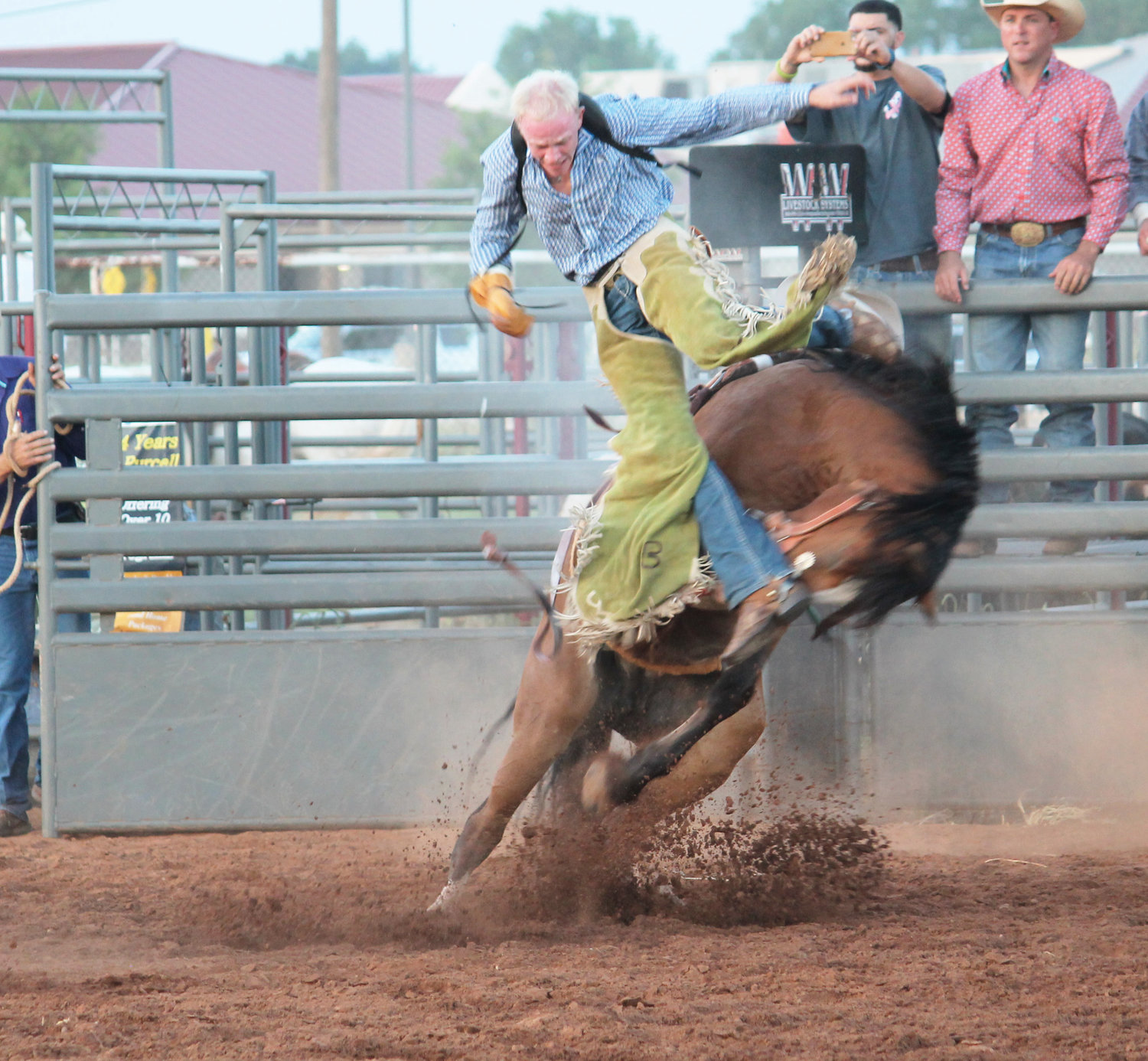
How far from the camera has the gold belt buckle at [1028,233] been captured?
491cm

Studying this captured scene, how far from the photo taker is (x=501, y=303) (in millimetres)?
3957

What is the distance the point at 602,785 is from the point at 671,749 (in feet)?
0.70

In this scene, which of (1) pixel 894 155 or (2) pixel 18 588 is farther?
(2) pixel 18 588

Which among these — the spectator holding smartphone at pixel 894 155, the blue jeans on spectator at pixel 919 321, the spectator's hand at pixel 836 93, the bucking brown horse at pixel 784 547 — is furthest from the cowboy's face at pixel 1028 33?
the bucking brown horse at pixel 784 547

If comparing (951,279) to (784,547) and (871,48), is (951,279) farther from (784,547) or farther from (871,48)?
(784,547)

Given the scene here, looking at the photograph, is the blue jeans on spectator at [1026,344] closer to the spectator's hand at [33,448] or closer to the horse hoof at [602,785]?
the horse hoof at [602,785]

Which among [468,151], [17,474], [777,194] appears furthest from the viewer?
[468,151]

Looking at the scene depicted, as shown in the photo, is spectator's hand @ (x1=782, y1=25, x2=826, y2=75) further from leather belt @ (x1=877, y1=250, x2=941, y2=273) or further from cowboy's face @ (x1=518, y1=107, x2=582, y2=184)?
leather belt @ (x1=877, y1=250, x2=941, y2=273)

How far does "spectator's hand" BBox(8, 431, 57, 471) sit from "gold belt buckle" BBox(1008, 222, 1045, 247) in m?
3.45

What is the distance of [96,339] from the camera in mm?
7957

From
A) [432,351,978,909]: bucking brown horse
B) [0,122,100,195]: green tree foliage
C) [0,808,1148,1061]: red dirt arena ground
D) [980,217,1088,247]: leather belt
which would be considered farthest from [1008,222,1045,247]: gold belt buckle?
[0,122,100,195]: green tree foliage

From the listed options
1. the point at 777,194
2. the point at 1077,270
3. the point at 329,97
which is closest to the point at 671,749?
the point at 777,194

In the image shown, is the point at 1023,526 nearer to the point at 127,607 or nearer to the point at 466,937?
the point at 466,937

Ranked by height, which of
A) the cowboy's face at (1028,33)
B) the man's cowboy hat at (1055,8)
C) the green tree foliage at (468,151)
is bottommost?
the cowboy's face at (1028,33)
